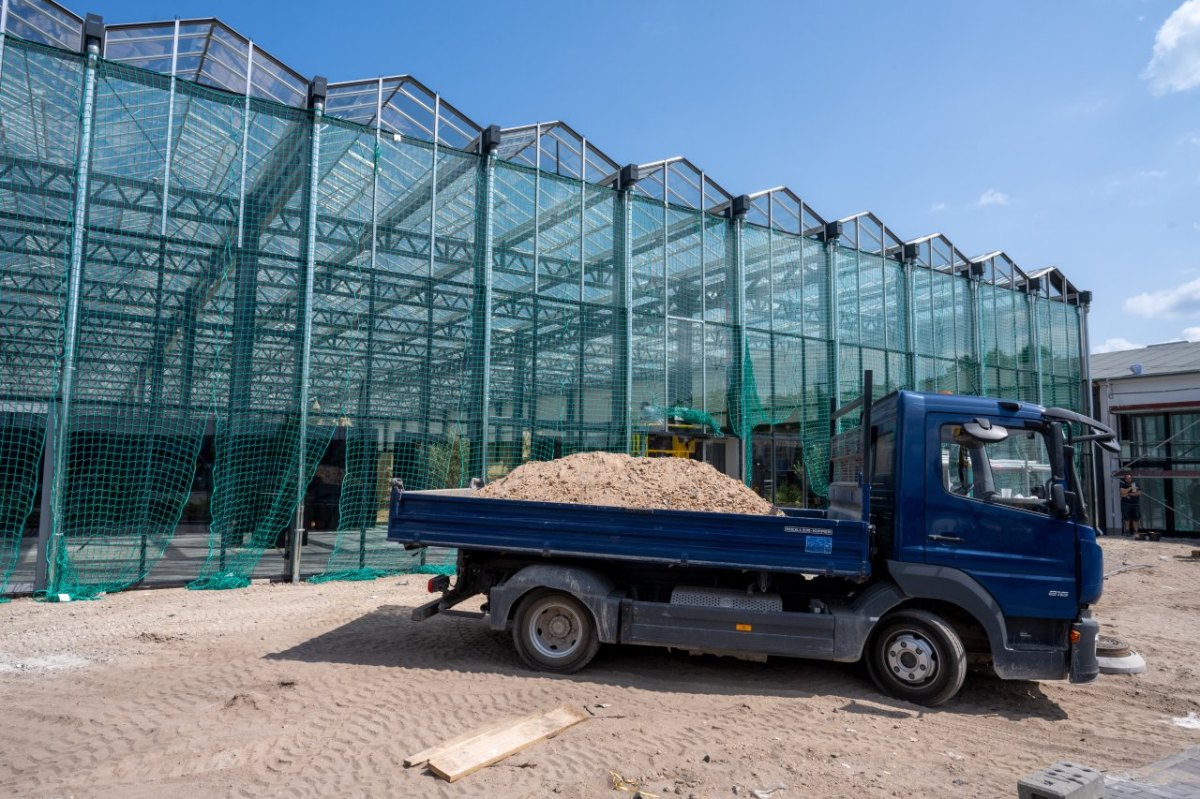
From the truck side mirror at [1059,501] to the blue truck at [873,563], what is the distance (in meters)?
0.02

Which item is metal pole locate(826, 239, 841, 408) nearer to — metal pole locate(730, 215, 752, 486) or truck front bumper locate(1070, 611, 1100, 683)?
metal pole locate(730, 215, 752, 486)

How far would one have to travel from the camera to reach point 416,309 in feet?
47.3

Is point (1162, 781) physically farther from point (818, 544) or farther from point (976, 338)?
point (976, 338)

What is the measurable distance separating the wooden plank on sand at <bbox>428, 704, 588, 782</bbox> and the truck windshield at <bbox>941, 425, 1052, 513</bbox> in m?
3.51

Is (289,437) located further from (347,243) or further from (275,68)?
(275,68)

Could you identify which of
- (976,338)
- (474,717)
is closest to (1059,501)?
(474,717)

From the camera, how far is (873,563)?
6.12 meters

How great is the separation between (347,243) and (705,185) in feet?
25.2

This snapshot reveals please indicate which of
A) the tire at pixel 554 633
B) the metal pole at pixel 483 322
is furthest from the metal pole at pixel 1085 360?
the tire at pixel 554 633

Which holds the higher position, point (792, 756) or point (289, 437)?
point (289, 437)

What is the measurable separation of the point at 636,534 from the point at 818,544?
4.82ft

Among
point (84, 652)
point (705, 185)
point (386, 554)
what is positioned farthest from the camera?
point (705, 185)

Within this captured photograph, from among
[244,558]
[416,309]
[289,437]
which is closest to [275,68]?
[416,309]

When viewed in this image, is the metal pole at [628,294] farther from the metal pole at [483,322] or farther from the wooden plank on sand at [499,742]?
the wooden plank on sand at [499,742]
